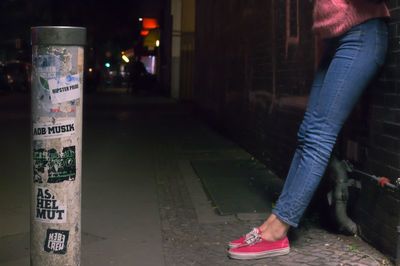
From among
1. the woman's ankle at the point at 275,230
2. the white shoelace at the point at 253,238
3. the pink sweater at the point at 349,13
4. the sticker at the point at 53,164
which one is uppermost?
the pink sweater at the point at 349,13

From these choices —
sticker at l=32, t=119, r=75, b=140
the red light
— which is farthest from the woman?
the red light

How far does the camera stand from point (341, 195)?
416 cm

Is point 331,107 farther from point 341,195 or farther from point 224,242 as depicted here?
point 224,242

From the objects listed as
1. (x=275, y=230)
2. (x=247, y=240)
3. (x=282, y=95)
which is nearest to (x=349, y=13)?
(x=275, y=230)

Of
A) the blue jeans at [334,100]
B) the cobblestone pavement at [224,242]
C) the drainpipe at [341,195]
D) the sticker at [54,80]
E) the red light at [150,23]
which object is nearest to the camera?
the sticker at [54,80]

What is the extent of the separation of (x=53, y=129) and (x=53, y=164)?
0.18 m

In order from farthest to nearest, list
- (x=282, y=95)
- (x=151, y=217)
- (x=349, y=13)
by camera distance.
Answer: (x=282, y=95)
(x=151, y=217)
(x=349, y=13)

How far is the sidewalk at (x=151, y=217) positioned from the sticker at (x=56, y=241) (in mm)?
832

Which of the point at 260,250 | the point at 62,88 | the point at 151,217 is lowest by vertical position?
the point at 151,217

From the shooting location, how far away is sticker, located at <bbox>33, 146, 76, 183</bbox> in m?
2.90

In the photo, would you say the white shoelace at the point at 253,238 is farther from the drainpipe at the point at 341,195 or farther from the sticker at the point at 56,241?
the sticker at the point at 56,241

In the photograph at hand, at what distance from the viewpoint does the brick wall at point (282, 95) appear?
3.77 m

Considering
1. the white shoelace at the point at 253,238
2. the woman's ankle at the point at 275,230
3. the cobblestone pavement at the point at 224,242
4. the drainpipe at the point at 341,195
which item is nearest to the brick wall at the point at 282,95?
the drainpipe at the point at 341,195

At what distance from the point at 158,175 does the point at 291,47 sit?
2.23 meters
